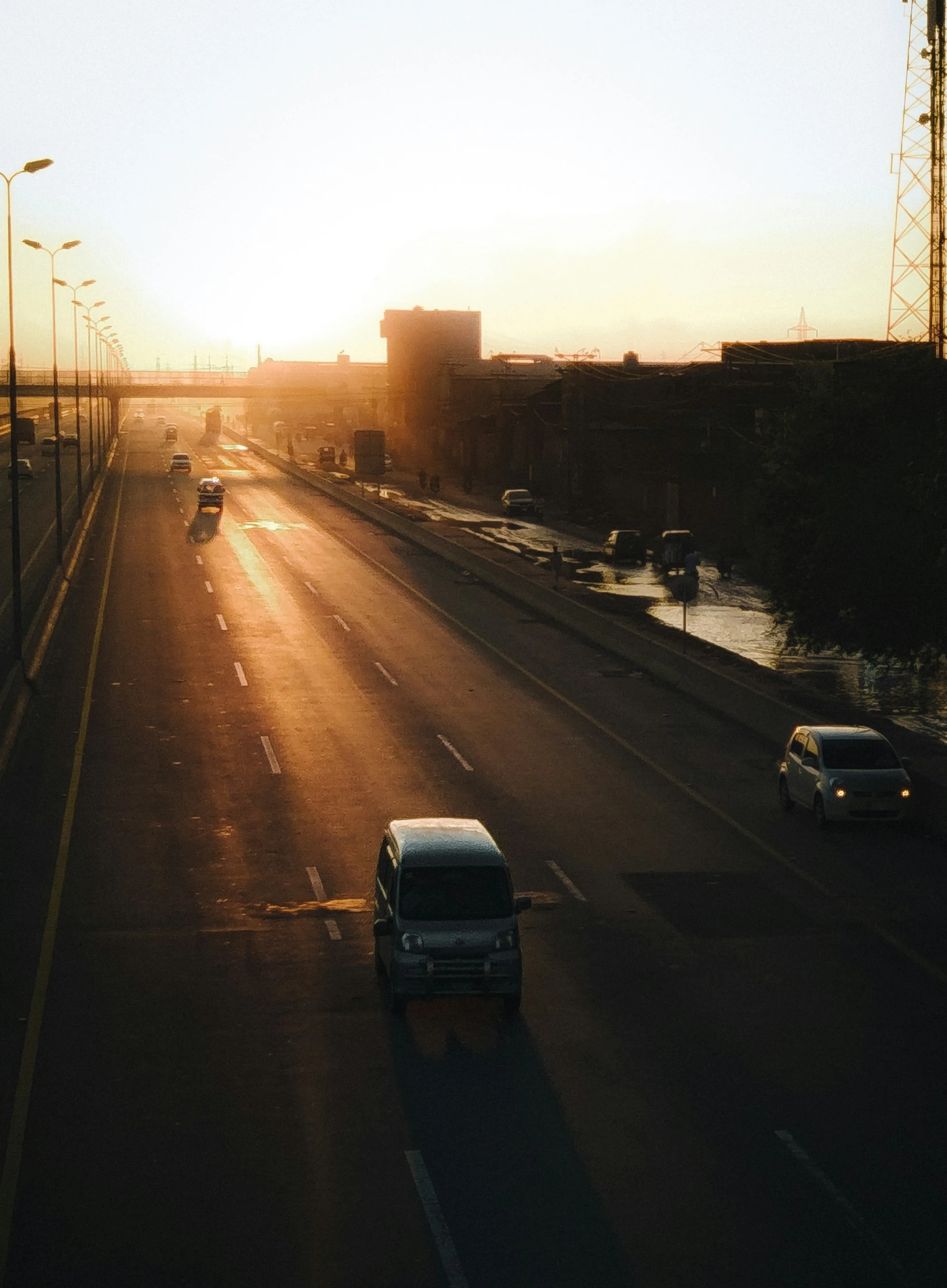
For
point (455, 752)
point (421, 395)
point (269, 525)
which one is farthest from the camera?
point (421, 395)

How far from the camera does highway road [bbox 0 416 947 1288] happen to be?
12.4m

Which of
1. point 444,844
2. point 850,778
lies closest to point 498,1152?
point 444,844

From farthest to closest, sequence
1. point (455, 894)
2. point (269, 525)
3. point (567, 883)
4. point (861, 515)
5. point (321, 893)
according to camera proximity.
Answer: point (269, 525) → point (861, 515) → point (567, 883) → point (321, 893) → point (455, 894)

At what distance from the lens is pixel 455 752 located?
106 ft

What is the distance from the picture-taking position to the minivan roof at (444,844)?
58.4 ft

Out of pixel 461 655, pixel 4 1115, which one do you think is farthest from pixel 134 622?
pixel 4 1115

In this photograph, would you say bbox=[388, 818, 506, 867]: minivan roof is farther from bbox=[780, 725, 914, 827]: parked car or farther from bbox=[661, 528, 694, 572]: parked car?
bbox=[661, 528, 694, 572]: parked car

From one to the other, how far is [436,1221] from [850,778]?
15.7 metres

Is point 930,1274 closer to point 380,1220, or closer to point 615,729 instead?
point 380,1220

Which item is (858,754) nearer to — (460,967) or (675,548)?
(460,967)

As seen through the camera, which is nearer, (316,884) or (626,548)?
(316,884)

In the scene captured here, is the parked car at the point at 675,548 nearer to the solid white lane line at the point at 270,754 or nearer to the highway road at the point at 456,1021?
the highway road at the point at 456,1021

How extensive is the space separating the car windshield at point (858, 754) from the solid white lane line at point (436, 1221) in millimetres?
14805

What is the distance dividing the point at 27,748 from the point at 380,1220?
2148 centimetres
